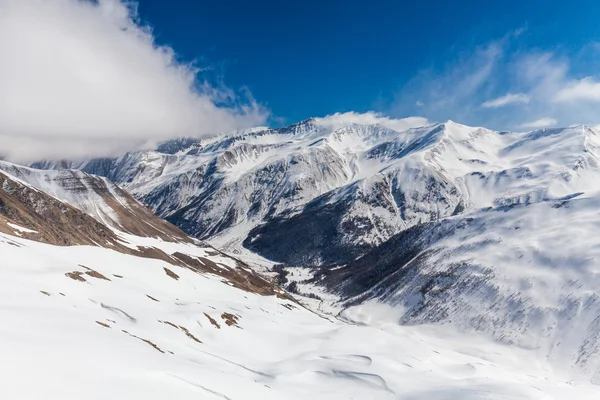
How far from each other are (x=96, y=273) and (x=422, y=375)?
48.3 metres

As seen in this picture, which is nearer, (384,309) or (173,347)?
(173,347)

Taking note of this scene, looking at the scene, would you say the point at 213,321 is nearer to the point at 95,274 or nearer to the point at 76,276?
the point at 95,274

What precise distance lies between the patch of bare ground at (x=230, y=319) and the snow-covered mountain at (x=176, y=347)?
10.0 inches

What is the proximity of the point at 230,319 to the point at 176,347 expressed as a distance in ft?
83.4

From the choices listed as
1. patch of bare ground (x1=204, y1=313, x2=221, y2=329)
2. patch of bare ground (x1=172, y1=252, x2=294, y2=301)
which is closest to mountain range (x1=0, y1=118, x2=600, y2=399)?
patch of bare ground (x1=204, y1=313, x2=221, y2=329)

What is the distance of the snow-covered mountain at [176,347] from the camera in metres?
25.1

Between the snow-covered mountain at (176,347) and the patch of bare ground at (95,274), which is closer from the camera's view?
the snow-covered mountain at (176,347)

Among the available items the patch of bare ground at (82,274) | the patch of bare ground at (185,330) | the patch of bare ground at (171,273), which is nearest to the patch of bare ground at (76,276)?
the patch of bare ground at (82,274)

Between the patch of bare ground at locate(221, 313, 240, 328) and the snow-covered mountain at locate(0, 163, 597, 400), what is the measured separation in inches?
10.0

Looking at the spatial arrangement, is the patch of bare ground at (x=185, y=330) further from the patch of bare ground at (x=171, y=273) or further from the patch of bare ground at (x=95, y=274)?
the patch of bare ground at (x=171, y=273)

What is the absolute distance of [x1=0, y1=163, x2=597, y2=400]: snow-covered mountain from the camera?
82.4ft

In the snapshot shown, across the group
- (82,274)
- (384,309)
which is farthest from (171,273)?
(384,309)

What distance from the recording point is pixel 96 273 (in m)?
60.5

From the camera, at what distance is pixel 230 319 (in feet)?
226
